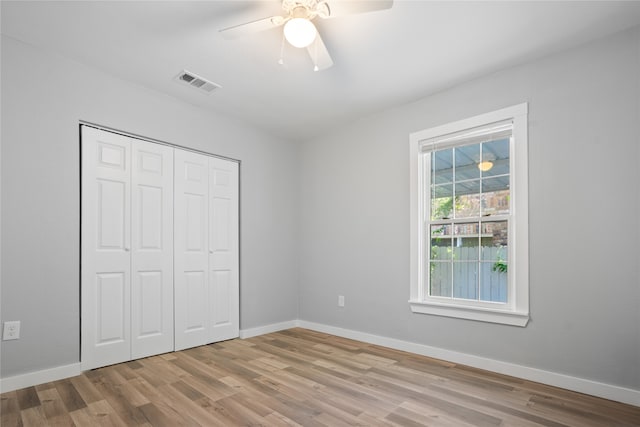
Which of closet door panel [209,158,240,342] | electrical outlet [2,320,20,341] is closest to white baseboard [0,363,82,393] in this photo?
electrical outlet [2,320,20,341]

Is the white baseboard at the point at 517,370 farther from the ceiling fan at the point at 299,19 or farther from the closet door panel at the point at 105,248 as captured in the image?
the ceiling fan at the point at 299,19

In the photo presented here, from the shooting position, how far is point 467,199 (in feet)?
10.7

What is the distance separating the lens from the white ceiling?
2293 millimetres

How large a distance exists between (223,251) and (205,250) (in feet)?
0.78

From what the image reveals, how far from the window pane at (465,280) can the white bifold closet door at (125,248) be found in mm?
2813

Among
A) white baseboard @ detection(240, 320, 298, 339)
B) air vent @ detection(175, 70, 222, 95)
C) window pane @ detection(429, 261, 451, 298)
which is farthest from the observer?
white baseboard @ detection(240, 320, 298, 339)

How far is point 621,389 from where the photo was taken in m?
2.35

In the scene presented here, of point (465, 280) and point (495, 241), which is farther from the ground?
point (495, 241)

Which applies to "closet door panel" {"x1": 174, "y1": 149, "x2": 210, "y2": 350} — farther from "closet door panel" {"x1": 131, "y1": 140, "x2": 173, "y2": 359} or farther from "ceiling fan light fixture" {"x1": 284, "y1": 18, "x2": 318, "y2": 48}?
"ceiling fan light fixture" {"x1": 284, "y1": 18, "x2": 318, "y2": 48}

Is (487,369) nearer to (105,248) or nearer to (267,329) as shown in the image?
(267,329)

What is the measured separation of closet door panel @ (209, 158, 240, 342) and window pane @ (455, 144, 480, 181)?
250 cm

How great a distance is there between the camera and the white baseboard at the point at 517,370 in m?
2.36

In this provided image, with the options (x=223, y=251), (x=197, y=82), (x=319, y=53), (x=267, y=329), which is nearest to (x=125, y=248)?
(x=223, y=251)

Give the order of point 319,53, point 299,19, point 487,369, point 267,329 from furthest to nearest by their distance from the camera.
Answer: point 267,329 < point 487,369 < point 319,53 < point 299,19
